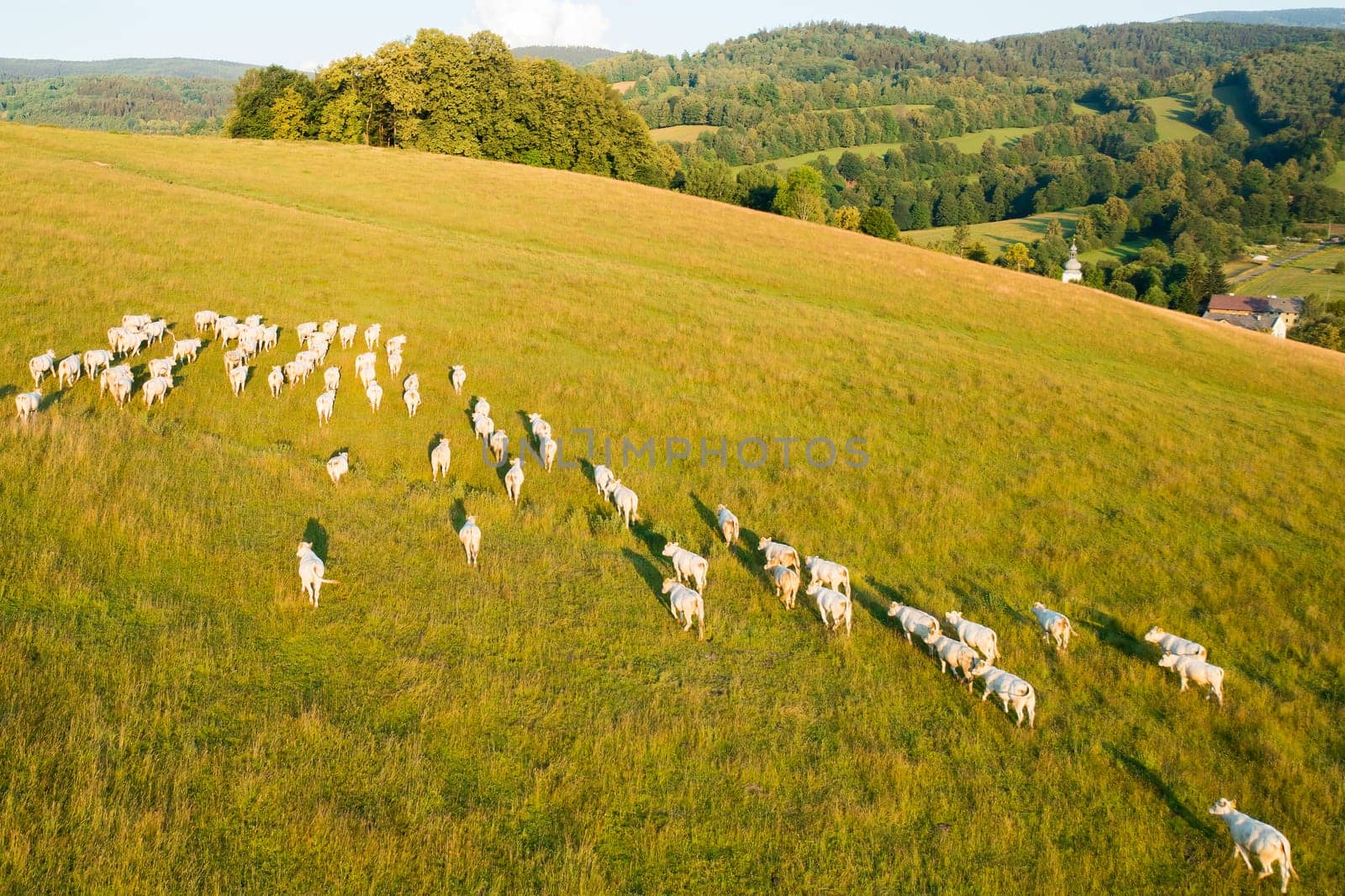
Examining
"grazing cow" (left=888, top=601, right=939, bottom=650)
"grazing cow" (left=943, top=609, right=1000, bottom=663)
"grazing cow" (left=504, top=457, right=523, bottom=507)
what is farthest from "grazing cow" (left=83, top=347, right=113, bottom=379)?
"grazing cow" (left=943, top=609, right=1000, bottom=663)

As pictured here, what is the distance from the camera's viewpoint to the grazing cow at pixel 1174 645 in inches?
467

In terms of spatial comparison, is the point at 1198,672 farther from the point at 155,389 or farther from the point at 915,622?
the point at 155,389

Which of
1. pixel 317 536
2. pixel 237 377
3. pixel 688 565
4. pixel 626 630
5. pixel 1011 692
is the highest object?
pixel 237 377

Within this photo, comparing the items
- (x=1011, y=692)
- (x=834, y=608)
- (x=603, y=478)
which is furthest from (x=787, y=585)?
(x=603, y=478)

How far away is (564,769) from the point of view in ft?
28.4

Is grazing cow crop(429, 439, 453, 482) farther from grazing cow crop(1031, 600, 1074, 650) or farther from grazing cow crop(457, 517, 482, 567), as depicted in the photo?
grazing cow crop(1031, 600, 1074, 650)

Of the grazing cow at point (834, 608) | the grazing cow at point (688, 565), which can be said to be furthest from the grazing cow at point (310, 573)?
the grazing cow at point (834, 608)

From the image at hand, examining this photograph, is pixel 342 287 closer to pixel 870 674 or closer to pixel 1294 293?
pixel 870 674

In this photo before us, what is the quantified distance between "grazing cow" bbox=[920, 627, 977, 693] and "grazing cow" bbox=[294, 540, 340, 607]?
9.81m

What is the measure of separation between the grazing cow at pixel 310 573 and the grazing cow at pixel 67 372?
12383 mm

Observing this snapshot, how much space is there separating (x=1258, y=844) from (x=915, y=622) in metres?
5.03

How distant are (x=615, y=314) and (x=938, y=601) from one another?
70.2ft

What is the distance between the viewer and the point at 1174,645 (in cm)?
1212

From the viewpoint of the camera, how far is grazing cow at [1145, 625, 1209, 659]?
38.9 ft
